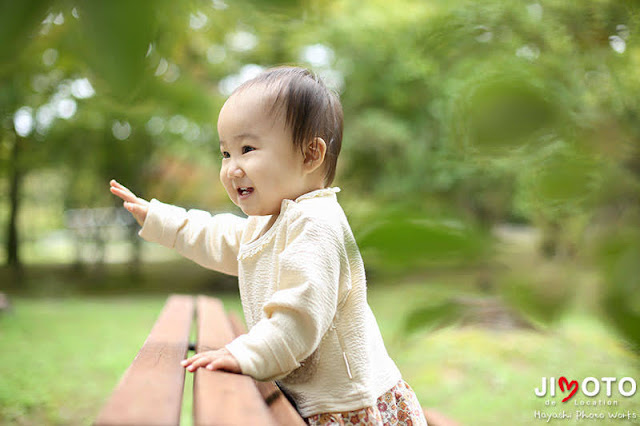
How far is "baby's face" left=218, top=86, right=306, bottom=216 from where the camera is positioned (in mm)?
753

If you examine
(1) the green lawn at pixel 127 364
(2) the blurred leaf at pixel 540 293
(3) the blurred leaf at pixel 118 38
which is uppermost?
(3) the blurred leaf at pixel 118 38

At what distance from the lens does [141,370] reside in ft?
2.10

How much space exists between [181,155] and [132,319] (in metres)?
2.56

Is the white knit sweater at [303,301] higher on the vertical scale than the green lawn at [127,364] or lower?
higher

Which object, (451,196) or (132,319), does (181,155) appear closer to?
(132,319)

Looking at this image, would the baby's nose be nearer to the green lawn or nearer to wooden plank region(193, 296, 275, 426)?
wooden plank region(193, 296, 275, 426)

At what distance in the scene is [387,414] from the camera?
0.81 metres

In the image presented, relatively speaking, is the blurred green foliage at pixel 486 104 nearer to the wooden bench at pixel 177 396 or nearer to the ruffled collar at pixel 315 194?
the wooden bench at pixel 177 396

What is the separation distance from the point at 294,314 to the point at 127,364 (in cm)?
295

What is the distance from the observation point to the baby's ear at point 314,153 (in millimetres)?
777

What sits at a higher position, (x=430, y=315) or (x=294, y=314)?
(x=430, y=315)

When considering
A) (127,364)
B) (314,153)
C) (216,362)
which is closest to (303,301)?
(216,362)

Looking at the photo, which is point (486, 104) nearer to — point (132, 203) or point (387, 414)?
point (387, 414)

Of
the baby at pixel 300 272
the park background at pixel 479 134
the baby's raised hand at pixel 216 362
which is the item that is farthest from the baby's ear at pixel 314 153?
the park background at pixel 479 134
